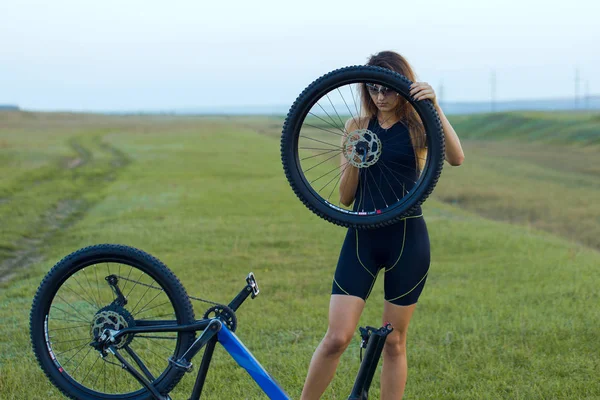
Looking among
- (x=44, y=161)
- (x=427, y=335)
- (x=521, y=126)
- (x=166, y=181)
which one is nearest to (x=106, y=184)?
(x=166, y=181)

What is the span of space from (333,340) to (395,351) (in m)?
0.41

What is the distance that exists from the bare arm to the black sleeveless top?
19 centimetres

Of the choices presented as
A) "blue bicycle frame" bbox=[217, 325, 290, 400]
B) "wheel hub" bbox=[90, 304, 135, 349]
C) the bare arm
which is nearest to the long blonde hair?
the bare arm

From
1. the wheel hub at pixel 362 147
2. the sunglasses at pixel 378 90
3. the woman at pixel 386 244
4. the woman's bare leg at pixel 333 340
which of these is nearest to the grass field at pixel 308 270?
the woman's bare leg at pixel 333 340

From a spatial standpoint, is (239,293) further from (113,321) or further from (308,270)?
(308,270)

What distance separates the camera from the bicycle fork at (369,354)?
3.52m

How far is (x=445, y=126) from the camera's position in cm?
364

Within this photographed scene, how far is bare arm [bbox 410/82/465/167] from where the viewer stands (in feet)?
11.4

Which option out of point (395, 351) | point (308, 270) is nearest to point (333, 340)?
point (395, 351)

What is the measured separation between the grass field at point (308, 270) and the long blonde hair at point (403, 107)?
200cm

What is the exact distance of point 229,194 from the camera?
722 inches

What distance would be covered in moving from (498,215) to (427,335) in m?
13.2

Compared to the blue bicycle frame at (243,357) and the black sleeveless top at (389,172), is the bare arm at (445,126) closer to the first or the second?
the black sleeveless top at (389,172)

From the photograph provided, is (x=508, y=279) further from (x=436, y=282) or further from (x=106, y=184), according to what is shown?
(x=106, y=184)
